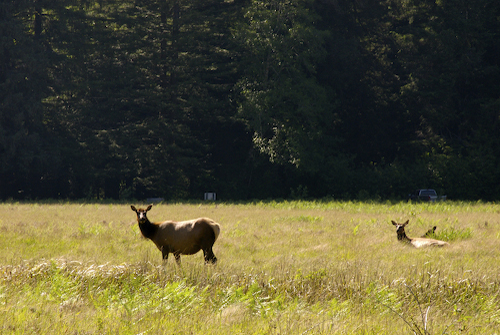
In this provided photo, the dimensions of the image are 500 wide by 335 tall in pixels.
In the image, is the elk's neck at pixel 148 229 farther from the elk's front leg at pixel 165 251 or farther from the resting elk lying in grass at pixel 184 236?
the elk's front leg at pixel 165 251

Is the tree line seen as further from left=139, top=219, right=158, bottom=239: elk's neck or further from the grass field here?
left=139, top=219, right=158, bottom=239: elk's neck

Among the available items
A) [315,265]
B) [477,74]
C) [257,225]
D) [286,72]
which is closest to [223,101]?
[286,72]

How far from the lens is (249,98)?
4103 cm

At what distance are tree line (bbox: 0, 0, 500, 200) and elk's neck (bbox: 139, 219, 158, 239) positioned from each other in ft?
95.2

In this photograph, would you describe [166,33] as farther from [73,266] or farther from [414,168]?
[73,266]

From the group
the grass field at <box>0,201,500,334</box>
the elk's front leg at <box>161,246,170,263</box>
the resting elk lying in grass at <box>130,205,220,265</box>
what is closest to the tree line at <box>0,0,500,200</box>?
the grass field at <box>0,201,500,334</box>

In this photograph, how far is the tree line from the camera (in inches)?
1624

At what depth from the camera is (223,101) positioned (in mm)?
44562

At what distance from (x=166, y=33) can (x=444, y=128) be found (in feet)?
75.9

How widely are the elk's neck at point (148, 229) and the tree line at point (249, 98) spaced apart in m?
29.0

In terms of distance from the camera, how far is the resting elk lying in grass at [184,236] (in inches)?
470

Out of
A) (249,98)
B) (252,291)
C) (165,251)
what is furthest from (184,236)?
(249,98)

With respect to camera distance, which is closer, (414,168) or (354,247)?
(354,247)

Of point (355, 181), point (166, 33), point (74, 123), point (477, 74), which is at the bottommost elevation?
point (355, 181)
